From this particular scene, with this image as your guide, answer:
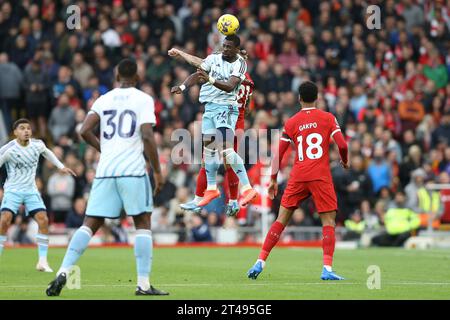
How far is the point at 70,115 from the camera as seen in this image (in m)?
31.5

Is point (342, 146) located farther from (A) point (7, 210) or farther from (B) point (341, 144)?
(A) point (7, 210)

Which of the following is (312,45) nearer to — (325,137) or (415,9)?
(415,9)

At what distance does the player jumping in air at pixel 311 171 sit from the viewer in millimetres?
16938

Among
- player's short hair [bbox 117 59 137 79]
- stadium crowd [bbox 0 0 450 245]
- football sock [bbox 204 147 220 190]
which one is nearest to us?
Result: player's short hair [bbox 117 59 137 79]

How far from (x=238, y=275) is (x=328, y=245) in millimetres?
1774

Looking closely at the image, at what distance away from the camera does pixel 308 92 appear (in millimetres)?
17062

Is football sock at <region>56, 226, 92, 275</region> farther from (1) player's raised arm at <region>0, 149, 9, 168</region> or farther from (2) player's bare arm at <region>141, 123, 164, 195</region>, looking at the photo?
(1) player's raised arm at <region>0, 149, 9, 168</region>

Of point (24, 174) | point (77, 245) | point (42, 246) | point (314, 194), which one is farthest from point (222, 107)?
point (77, 245)

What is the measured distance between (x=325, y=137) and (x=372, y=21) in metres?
17.2

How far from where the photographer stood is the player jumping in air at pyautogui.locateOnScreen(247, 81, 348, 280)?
55.6 feet

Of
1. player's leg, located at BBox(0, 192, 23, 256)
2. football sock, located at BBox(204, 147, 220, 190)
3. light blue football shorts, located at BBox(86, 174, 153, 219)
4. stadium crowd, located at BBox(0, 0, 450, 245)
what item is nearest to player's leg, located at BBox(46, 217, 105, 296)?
light blue football shorts, located at BBox(86, 174, 153, 219)

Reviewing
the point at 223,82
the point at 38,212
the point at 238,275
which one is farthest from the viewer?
the point at 38,212

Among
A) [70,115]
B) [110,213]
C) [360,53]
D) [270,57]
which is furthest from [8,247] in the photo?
[110,213]

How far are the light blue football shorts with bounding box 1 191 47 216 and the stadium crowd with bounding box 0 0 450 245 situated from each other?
31.1 ft
